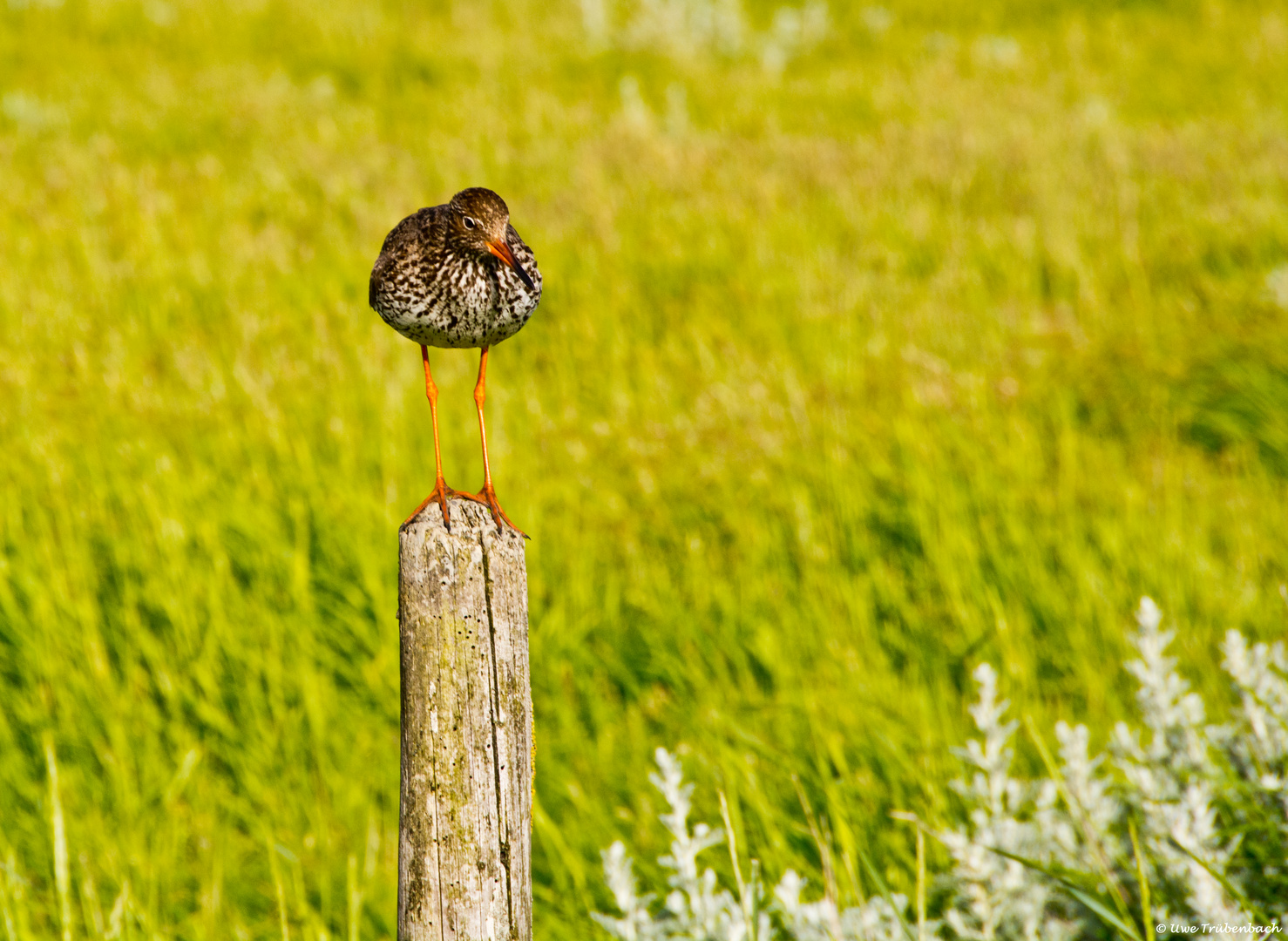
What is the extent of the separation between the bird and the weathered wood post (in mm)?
234

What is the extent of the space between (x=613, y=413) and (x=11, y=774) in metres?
3.24

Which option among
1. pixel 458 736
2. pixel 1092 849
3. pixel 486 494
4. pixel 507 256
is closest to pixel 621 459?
pixel 486 494

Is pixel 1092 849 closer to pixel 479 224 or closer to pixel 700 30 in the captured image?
pixel 479 224

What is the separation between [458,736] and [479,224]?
1.21 meters

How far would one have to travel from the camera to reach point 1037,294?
300 inches

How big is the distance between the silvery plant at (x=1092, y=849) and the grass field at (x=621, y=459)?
0.32 metres

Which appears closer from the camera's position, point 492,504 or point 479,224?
point 492,504

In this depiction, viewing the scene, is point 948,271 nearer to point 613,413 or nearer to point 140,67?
point 613,413

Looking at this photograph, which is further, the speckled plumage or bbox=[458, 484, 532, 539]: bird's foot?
the speckled plumage

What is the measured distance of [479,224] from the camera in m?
2.89

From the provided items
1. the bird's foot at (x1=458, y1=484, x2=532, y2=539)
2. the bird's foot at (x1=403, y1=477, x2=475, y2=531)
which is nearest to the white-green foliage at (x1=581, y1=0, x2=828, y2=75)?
the bird's foot at (x1=458, y1=484, x2=532, y2=539)

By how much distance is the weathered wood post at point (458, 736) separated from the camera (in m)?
2.45

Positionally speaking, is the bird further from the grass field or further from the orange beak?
the grass field

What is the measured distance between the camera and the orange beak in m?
2.78
